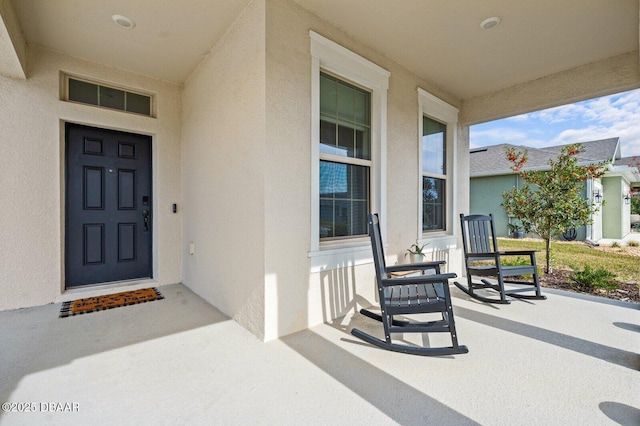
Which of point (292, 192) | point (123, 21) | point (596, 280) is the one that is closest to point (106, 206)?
point (123, 21)

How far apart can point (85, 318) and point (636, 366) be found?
14.7 ft

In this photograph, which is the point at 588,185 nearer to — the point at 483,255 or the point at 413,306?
the point at 483,255

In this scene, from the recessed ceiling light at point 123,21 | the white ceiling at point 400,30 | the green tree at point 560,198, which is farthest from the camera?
the green tree at point 560,198

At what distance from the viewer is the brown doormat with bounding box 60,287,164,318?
2.96 metres

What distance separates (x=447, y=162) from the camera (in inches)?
181

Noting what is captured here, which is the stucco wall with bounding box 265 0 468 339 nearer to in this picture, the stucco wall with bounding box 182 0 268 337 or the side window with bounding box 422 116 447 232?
the stucco wall with bounding box 182 0 268 337

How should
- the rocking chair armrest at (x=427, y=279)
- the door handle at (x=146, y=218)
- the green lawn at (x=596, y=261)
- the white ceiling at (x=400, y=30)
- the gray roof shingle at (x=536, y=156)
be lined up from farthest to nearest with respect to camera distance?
the gray roof shingle at (x=536, y=156), the green lawn at (x=596, y=261), the door handle at (x=146, y=218), the white ceiling at (x=400, y=30), the rocking chair armrest at (x=427, y=279)

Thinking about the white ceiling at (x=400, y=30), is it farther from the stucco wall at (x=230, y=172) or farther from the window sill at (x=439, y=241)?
the window sill at (x=439, y=241)

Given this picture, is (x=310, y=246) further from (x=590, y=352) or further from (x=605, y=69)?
(x=605, y=69)

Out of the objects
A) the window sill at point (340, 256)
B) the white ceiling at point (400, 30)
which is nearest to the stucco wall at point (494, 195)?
the white ceiling at point (400, 30)

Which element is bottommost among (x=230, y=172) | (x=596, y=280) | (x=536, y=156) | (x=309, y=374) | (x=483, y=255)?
(x=309, y=374)

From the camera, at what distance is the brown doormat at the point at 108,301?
2957 mm

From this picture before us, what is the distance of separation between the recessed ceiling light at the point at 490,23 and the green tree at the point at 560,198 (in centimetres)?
306

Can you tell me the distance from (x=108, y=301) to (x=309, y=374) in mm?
2686
